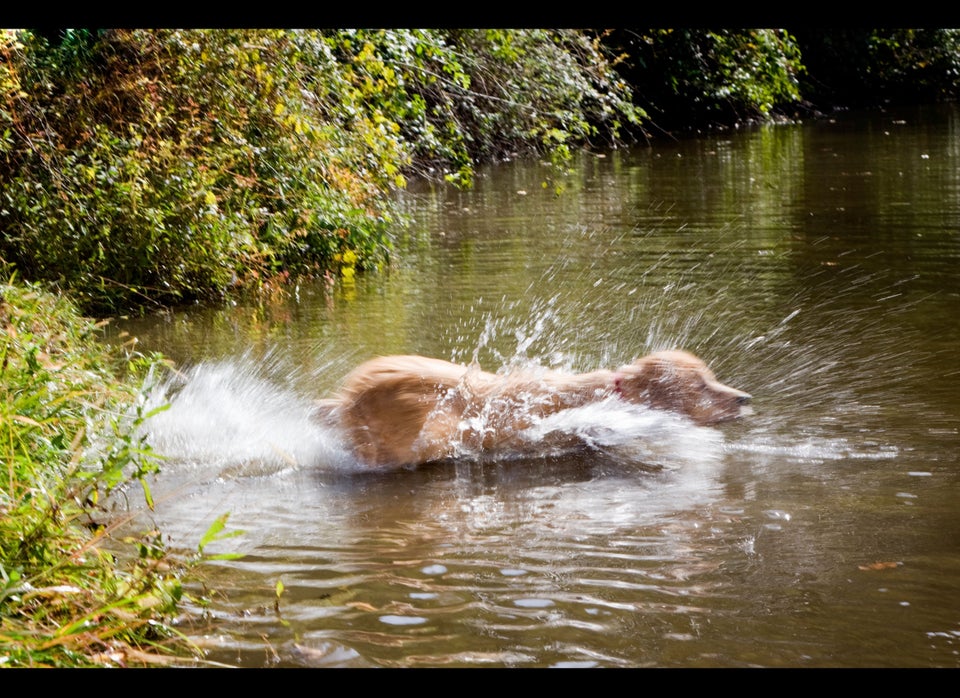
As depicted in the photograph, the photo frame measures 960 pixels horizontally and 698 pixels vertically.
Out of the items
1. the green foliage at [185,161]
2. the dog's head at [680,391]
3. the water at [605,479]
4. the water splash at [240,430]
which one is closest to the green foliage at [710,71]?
the water at [605,479]

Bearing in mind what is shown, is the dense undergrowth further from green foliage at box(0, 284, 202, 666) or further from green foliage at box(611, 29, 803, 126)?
green foliage at box(611, 29, 803, 126)

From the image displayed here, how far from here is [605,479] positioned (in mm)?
5758

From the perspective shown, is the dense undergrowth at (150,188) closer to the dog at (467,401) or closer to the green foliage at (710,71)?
the dog at (467,401)

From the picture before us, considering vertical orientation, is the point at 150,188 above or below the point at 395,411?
above

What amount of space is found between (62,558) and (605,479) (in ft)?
8.96

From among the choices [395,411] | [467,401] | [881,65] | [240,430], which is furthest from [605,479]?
[881,65]

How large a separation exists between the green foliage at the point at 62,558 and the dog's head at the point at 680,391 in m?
2.58

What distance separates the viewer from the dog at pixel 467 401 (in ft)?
20.0

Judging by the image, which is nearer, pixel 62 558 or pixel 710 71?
pixel 62 558

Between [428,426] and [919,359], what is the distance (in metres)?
3.49

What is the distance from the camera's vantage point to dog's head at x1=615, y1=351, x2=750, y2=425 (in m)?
6.07

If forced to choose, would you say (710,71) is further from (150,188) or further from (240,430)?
(240,430)
